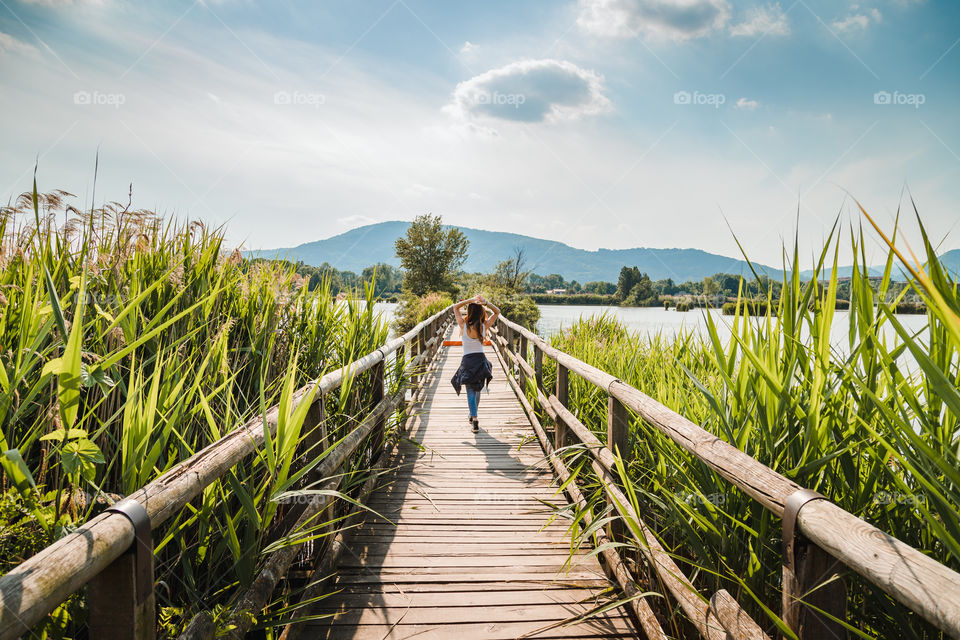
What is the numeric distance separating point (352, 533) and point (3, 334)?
78.0 inches

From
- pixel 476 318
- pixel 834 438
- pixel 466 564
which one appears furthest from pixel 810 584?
pixel 476 318

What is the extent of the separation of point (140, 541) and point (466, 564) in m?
1.94

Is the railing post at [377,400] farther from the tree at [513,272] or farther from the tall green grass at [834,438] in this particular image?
the tree at [513,272]

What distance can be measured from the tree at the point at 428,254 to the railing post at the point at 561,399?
118 ft

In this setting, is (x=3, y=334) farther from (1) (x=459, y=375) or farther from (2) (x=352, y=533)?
(1) (x=459, y=375)

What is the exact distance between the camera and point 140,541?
3.48ft

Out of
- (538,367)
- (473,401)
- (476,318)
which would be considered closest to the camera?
(538,367)

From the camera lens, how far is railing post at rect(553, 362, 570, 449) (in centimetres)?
379

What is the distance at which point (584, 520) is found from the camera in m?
2.88

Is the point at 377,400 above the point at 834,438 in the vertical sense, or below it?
below

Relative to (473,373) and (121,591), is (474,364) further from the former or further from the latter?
(121,591)

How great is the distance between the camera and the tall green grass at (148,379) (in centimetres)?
122

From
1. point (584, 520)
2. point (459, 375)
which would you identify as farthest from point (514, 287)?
point (584, 520)

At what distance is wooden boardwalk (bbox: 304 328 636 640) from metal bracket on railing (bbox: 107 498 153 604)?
3.96ft
